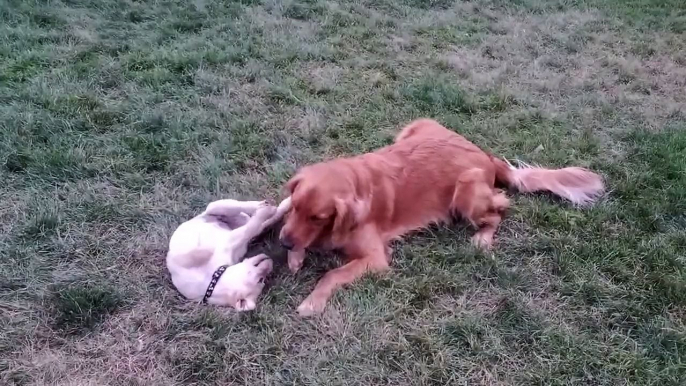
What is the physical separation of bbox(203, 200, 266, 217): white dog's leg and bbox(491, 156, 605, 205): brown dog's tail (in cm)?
157

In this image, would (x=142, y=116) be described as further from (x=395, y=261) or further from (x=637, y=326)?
(x=637, y=326)

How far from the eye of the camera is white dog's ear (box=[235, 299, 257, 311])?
286 centimetres

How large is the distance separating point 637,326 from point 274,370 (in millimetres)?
1743

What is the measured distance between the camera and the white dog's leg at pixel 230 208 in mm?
3357

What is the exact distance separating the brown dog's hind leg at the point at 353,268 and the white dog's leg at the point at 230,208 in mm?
593

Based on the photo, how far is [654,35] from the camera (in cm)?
676

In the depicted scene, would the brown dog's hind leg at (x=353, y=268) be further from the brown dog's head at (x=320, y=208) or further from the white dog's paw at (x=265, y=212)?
the white dog's paw at (x=265, y=212)

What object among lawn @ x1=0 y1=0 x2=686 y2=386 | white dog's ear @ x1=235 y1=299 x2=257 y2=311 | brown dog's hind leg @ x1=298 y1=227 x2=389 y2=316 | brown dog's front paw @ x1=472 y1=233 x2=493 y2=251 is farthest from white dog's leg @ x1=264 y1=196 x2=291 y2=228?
brown dog's front paw @ x1=472 y1=233 x2=493 y2=251

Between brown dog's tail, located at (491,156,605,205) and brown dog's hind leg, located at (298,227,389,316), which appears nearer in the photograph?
brown dog's hind leg, located at (298,227,389,316)

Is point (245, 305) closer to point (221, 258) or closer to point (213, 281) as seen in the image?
point (213, 281)

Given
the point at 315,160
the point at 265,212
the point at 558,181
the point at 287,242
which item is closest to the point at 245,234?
the point at 265,212

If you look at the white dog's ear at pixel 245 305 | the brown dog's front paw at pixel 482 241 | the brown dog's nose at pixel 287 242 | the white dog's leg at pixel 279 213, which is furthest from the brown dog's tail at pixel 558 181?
the white dog's ear at pixel 245 305

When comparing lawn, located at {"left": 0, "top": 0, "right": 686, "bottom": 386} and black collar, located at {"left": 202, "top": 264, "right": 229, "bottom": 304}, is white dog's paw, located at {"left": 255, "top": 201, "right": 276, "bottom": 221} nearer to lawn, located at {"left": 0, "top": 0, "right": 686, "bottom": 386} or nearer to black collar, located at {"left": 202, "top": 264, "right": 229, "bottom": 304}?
lawn, located at {"left": 0, "top": 0, "right": 686, "bottom": 386}

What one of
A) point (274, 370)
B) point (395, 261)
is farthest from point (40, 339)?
point (395, 261)
